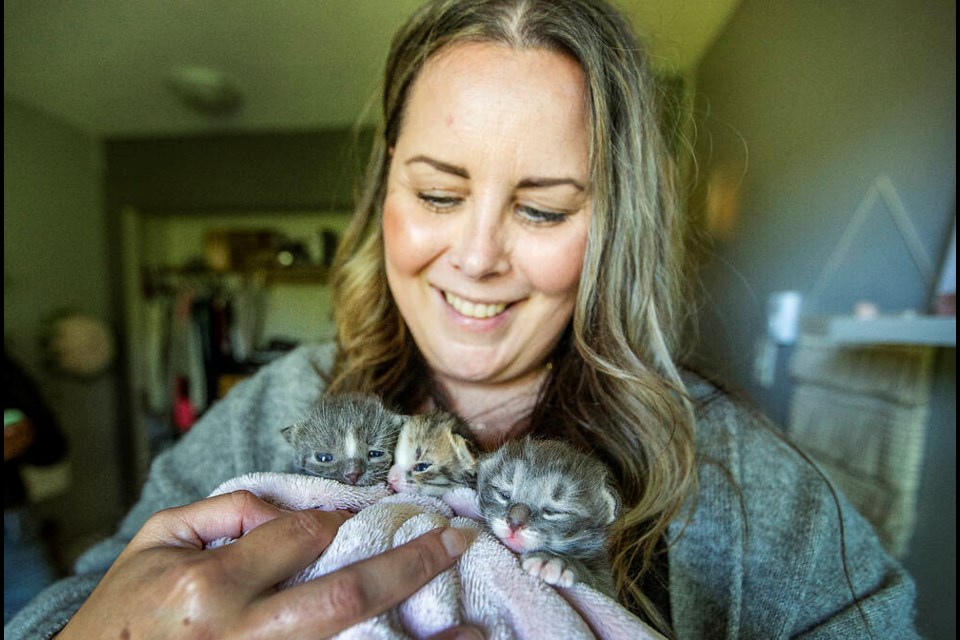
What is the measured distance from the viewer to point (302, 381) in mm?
898

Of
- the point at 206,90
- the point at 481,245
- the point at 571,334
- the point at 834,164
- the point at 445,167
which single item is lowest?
the point at 571,334

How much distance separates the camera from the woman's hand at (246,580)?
361 mm

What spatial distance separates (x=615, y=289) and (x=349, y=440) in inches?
17.4

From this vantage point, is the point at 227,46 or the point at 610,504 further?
the point at 227,46

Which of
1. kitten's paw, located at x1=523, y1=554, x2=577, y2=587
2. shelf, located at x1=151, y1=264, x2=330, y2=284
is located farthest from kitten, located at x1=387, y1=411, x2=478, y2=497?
shelf, located at x1=151, y1=264, x2=330, y2=284

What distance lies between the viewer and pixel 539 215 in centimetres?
66

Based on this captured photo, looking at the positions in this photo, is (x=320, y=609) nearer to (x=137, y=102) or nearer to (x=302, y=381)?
(x=302, y=381)

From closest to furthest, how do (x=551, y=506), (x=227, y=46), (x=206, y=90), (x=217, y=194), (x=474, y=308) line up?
(x=551, y=506)
(x=474, y=308)
(x=227, y=46)
(x=206, y=90)
(x=217, y=194)

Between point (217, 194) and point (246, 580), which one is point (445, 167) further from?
point (217, 194)

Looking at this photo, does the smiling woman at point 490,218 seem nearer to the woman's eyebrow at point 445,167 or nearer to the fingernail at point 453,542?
the woman's eyebrow at point 445,167

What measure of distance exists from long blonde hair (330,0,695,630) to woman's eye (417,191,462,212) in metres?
0.18

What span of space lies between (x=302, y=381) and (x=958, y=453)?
1432mm

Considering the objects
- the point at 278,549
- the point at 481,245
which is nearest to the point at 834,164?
the point at 481,245

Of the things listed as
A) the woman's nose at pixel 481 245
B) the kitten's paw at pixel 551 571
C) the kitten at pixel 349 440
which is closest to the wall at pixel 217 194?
the woman's nose at pixel 481 245
